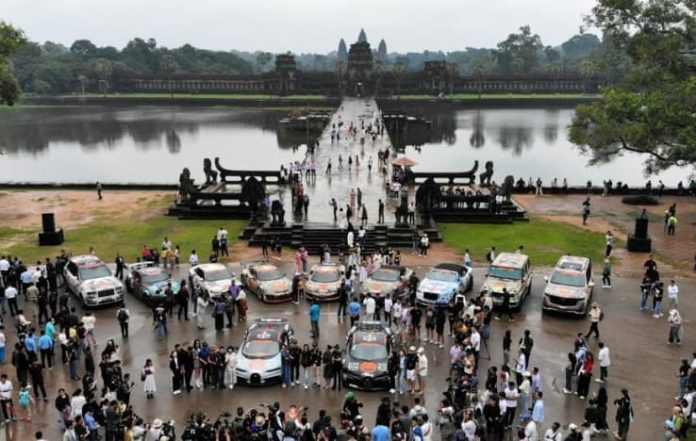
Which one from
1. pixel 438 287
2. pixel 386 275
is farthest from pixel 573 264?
pixel 386 275

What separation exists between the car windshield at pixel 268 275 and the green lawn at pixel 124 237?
6613mm

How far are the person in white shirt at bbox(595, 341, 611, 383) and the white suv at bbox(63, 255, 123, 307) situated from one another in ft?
50.3

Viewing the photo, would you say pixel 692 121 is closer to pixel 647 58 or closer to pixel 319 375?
pixel 647 58

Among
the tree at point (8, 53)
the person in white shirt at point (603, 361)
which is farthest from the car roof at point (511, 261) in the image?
the tree at point (8, 53)

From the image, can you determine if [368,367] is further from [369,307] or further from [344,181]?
[344,181]

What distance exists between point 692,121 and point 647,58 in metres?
4.68

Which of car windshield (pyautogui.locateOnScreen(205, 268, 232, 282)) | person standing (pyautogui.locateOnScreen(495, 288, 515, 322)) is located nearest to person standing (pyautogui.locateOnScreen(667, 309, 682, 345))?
person standing (pyautogui.locateOnScreen(495, 288, 515, 322))

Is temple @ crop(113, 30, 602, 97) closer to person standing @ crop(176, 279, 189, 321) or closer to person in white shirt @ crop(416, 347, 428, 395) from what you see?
person standing @ crop(176, 279, 189, 321)

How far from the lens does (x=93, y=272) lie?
2291cm

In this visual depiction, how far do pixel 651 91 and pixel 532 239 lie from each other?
10.4 m

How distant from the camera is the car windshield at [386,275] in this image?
22984 millimetres

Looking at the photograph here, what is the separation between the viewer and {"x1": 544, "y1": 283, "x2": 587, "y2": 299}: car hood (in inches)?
839

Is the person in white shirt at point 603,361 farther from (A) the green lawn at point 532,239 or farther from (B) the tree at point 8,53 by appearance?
(B) the tree at point 8,53

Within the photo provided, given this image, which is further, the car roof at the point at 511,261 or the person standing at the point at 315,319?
the car roof at the point at 511,261
